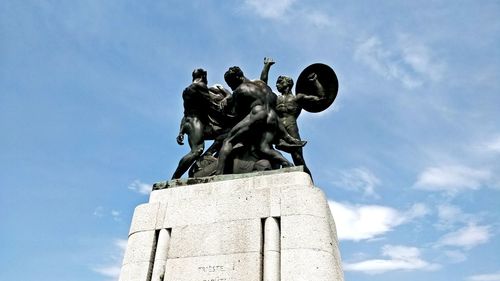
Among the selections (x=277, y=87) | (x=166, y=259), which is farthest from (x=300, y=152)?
(x=166, y=259)

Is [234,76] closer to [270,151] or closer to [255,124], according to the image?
[255,124]

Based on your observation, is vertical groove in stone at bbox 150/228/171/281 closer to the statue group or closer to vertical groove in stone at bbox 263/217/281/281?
the statue group

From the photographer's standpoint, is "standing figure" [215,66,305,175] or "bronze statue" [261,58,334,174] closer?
"standing figure" [215,66,305,175]

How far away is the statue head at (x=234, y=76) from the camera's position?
9.72 metres

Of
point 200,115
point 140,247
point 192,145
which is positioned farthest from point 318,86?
point 140,247

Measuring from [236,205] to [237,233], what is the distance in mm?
559

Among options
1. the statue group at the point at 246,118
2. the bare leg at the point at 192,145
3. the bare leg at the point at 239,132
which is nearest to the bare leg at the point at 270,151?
the statue group at the point at 246,118

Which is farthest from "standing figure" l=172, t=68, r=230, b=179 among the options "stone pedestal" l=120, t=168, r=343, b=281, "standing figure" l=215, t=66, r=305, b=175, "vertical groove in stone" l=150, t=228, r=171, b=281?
"vertical groove in stone" l=150, t=228, r=171, b=281

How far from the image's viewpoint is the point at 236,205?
7363 mm

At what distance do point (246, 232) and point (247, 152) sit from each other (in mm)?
2310

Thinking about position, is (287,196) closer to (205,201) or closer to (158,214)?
(205,201)

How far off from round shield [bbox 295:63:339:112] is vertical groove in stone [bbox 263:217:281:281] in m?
4.33

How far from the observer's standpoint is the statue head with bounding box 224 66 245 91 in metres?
9.72

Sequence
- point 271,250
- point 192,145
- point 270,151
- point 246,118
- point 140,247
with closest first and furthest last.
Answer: point 271,250 < point 140,247 < point 270,151 < point 246,118 < point 192,145
